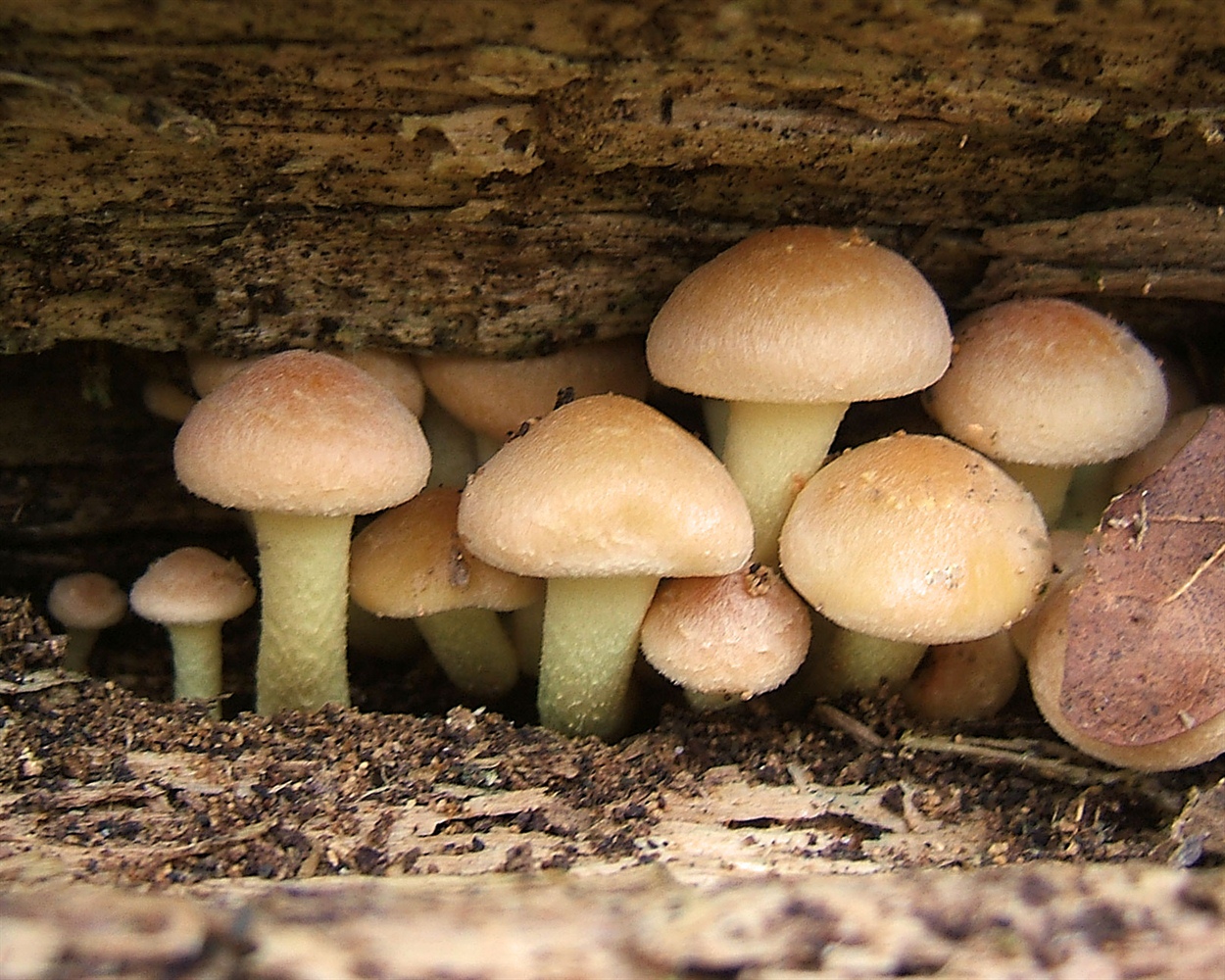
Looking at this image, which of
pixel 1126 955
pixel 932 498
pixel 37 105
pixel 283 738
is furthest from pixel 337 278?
pixel 1126 955

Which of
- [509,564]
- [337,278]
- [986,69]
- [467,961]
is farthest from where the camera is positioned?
[337,278]

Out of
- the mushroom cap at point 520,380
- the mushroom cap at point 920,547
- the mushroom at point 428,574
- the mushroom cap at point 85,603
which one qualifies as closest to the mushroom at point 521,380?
the mushroom cap at point 520,380

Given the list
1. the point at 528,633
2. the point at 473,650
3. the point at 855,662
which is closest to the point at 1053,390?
the point at 855,662

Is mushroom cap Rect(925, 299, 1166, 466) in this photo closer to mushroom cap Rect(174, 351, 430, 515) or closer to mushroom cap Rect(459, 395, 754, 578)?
mushroom cap Rect(459, 395, 754, 578)

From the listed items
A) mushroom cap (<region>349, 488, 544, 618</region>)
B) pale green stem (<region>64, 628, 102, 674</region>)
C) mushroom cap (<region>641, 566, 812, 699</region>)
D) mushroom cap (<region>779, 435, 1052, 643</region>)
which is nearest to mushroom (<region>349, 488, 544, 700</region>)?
mushroom cap (<region>349, 488, 544, 618</region>)

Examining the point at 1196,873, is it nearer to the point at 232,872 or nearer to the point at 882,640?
the point at 882,640

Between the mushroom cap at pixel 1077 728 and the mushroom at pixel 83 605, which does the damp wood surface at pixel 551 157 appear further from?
the mushroom cap at pixel 1077 728

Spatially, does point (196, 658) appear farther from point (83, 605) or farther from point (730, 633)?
point (730, 633)
